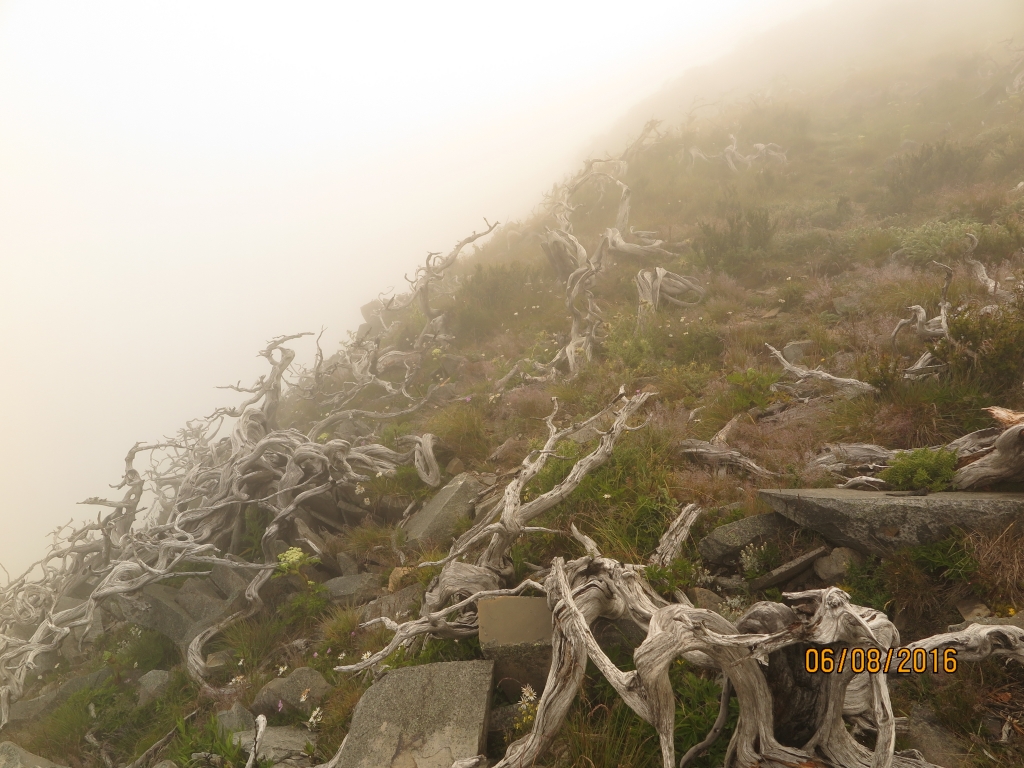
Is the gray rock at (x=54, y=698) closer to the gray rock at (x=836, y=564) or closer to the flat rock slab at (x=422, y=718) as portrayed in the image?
the flat rock slab at (x=422, y=718)

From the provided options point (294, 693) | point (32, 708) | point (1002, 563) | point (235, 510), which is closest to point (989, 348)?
point (1002, 563)

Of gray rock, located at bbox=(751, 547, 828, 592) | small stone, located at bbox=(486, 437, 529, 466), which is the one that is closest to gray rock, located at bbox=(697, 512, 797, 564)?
gray rock, located at bbox=(751, 547, 828, 592)

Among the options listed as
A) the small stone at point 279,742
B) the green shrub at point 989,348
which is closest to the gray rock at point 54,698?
the small stone at point 279,742

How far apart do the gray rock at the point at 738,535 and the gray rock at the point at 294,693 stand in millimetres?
4046

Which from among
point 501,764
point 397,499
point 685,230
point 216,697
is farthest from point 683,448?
point 685,230

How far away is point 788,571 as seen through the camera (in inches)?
152

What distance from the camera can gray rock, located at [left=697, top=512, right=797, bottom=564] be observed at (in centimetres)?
416

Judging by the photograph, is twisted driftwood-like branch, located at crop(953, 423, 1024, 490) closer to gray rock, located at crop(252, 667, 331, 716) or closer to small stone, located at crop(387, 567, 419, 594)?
small stone, located at crop(387, 567, 419, 594)

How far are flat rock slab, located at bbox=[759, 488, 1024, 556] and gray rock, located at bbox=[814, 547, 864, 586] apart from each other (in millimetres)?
64

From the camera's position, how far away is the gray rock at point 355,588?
6.25m

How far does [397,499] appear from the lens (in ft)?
24.7

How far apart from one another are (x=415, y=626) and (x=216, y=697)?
139 inches

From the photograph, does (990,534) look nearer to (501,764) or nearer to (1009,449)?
(1009,449)

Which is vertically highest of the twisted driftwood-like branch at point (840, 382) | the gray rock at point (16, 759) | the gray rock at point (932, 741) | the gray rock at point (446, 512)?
the gray rock at point (16, 759)
